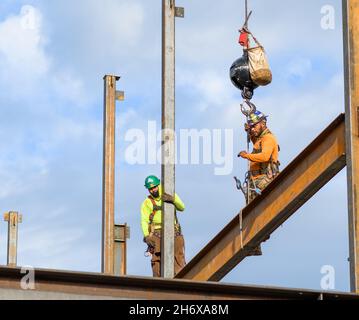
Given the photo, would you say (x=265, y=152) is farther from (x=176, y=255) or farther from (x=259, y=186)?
(x=176, y=255)

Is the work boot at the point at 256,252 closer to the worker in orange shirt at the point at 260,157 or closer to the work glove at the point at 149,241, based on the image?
the worker in orange shirt at the point at 260,157

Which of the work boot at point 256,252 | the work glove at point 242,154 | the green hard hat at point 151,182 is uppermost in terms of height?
the green hard hat at point 151,182

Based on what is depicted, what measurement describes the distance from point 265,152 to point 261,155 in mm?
101

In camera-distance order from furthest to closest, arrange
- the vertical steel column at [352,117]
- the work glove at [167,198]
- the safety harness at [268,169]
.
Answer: the safety harness at [268,169], the work glove at [167,198], the vertical steel column at [352,117]

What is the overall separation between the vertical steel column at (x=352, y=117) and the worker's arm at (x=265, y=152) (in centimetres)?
370

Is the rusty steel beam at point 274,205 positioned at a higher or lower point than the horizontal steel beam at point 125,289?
→ higher

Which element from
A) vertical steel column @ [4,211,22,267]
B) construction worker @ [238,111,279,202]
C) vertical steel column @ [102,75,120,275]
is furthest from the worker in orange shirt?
vertical steel column @ [4,211,22,267]

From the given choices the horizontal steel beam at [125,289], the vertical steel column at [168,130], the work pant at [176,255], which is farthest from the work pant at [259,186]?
the horizontal steel beam at [125,289]

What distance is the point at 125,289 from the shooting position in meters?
12.9

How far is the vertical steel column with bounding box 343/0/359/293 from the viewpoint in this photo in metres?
16.2

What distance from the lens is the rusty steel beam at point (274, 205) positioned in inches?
691

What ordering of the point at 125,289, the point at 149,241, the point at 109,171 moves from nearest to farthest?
the point at 125,289
the point at 149,241
the point at 109,171

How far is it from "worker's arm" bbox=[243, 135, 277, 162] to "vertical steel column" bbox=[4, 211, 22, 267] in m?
13.2

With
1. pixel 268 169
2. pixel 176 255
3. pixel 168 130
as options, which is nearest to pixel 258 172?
pixel 268 169
